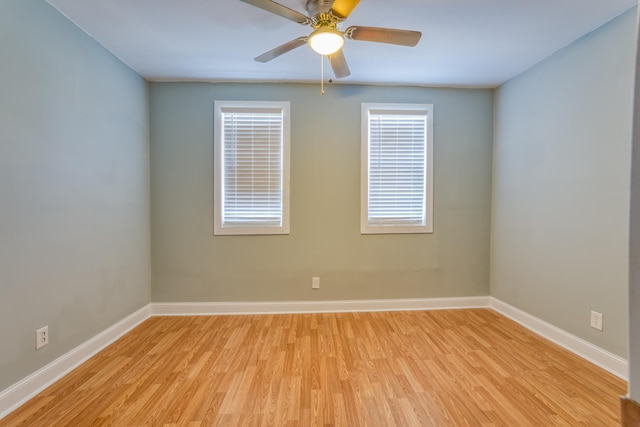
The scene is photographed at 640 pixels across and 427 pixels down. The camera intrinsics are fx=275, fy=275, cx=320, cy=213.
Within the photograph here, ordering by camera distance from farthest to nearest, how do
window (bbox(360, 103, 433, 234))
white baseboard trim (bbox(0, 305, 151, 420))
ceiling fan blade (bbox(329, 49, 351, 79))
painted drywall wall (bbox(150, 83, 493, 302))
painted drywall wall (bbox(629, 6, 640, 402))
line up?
window (bbox(360, 103, 433, 234)) < painted drywall wall (bbox(150, 83, 493, 302)) < ceiling fan blade (bbox(329, 49, 351, 79)) < white baseboard trim (bbox(0, 305, 151, 420)) < painted drywall wall (bbox(629, 6, 640, 402))

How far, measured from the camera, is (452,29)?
6.93ft

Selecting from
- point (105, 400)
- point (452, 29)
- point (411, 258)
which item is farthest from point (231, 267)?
point (452, 29)

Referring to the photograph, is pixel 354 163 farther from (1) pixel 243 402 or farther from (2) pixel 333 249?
(1) pixel 243 402

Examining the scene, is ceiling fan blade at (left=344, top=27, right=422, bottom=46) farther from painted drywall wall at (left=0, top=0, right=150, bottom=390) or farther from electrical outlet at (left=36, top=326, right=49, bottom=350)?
Answer: electrical outlet at (left=36, top=326, right=49, bottom=350)

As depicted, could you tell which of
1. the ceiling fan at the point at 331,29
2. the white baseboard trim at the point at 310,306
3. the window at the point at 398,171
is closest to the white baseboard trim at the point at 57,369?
the white baseboard trim at the point at 310,306

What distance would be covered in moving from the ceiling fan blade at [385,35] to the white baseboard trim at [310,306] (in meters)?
2.49

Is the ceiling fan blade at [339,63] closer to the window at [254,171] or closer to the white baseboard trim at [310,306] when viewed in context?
the window at [254,171]

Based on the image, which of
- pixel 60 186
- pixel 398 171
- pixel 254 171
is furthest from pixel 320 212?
pixel 60 186

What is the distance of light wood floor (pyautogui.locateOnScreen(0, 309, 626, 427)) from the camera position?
1.59 metres

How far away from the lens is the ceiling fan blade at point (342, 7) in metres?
1.53

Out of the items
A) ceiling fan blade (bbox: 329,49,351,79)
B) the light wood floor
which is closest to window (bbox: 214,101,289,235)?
ceiling fan blade (bbox: 329,49,351,79)

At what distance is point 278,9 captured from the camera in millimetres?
1564

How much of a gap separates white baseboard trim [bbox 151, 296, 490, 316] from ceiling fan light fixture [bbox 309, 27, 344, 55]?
244cm

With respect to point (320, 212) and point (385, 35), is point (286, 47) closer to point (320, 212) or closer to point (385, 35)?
point (385, 35)
